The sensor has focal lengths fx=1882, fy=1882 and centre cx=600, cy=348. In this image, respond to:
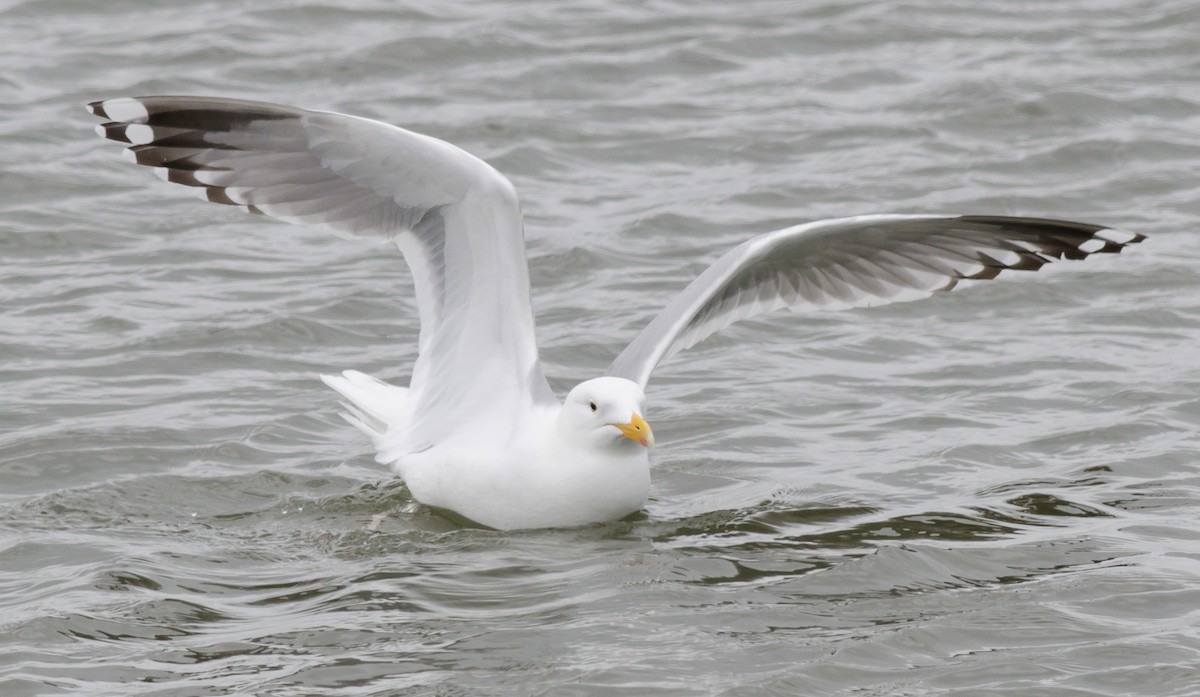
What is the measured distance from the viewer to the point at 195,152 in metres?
7.08

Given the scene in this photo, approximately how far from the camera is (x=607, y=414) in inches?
265

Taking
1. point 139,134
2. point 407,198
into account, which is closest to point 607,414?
point 407,198

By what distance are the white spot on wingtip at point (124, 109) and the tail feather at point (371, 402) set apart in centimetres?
137

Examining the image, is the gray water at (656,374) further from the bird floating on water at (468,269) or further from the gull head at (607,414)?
the gull head at (607,414)

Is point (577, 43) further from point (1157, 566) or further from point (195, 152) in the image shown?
point (1157, 566)

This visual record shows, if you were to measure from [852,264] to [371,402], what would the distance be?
2.13m

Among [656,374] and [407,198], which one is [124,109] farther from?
[656,374]

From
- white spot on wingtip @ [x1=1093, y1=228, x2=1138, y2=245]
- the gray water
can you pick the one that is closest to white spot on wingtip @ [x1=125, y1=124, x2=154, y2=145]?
the gray water

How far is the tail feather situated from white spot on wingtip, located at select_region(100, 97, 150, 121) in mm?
1367

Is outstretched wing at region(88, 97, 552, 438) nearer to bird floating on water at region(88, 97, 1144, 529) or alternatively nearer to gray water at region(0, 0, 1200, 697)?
bird floating on water at region(88, 97, 1144, 529)

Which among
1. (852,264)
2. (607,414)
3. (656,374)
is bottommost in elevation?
(656,374)

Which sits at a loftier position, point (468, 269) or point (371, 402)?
point (468, 269)

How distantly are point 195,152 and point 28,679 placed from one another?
229 centimetres

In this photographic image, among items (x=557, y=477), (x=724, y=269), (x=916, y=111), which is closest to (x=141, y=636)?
(x=557, y=477)
